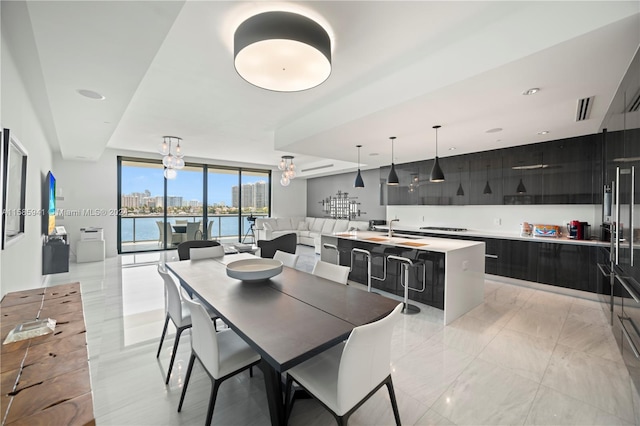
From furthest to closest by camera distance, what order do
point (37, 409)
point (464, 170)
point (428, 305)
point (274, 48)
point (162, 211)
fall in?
point (162, 211) → point (464, 170) → point (428, 305) → point (274, 48) → point (37, 409)

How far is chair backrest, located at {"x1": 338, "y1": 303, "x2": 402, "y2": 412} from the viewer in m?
1.26

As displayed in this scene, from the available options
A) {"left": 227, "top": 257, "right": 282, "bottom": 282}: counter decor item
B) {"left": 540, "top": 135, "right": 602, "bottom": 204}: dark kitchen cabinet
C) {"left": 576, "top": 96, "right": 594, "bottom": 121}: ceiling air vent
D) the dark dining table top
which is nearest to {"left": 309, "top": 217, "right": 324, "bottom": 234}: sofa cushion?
{"left": 540, "top": 135, "right": 602, "bottom": 204}: dark kitchen cabinet

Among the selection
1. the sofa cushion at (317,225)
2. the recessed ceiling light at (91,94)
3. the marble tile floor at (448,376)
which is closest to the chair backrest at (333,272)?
the marble tile floor at (448,376)

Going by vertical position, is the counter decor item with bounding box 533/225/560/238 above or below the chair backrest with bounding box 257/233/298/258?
above

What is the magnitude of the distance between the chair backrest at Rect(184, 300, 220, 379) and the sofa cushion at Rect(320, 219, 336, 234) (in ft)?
23.3

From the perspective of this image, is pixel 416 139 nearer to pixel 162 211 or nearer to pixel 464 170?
pixel 464 170

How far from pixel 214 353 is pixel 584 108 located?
13.3 feet

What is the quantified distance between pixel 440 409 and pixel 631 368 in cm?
148

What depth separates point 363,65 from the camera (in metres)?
2.51

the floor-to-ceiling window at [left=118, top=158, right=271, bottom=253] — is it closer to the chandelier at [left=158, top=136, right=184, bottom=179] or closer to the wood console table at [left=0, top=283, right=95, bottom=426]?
the chandelier at [left=158, top=136, right=184, bottom=179]

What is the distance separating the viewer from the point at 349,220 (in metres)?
8.52

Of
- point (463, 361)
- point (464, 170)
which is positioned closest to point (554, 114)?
point (464, 170)

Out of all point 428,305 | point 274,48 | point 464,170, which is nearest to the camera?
point 274,48

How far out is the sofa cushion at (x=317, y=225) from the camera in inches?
364
